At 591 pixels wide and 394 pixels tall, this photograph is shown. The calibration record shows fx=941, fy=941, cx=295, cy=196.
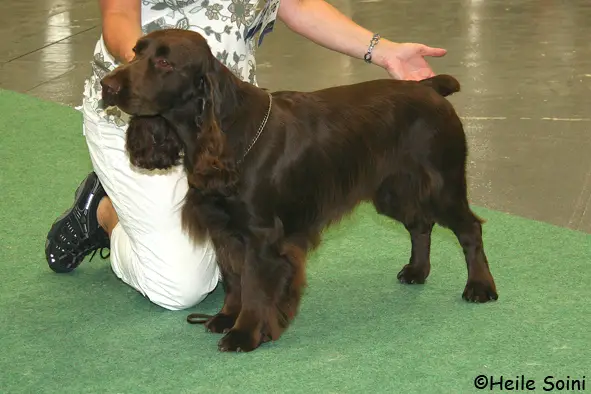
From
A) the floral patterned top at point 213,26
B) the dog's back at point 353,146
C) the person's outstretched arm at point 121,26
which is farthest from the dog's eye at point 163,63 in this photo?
the floral patterned top at point 213,26

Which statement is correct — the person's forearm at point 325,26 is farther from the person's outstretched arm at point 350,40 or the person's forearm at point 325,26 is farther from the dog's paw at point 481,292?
the dog's paw at point 481,292

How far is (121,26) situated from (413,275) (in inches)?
49.9

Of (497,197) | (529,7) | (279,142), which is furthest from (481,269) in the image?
(529,7)

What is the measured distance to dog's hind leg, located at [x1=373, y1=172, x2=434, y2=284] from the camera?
2967mm

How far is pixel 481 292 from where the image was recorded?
297 cm

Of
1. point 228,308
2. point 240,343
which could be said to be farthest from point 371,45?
point 240,343

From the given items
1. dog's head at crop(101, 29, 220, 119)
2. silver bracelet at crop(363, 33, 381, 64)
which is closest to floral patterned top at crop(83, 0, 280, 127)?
silver bracelet at crop(363, 33, 381, 64)

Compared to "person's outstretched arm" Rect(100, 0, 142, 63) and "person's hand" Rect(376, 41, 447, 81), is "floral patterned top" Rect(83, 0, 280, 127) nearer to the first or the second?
"person's outstretched arm" Rect(100, 0, 142, 63)

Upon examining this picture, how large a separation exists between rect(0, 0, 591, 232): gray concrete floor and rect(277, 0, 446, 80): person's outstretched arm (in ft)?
3.44

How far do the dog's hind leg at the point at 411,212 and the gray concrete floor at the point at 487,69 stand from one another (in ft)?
2.70

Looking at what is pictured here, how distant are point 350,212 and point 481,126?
2.37 meters

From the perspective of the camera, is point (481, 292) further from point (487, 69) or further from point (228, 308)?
point (487, 69)

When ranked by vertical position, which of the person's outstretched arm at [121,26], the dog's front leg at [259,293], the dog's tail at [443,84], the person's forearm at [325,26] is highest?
the person's outstretched arm at [121,26]

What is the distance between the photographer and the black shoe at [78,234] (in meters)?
3.34
